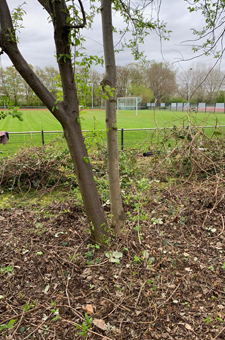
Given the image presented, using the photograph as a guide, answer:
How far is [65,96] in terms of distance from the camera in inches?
95.3

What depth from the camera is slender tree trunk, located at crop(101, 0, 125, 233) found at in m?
2.65

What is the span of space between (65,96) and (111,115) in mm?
625

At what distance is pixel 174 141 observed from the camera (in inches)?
258

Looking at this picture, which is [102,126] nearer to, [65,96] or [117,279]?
[65,96]

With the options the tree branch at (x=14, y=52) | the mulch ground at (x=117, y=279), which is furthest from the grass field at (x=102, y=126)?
the mulch ground at (x=117, y=279)

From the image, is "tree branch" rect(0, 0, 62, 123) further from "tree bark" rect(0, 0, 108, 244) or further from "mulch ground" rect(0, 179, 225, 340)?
"mulch ground" rect(0, 179, 225, 340)

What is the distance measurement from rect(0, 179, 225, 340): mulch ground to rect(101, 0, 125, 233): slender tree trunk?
0.93 feet

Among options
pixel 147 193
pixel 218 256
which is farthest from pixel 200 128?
pixel 218 256

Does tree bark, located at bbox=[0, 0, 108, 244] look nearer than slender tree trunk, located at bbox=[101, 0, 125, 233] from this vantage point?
Yes

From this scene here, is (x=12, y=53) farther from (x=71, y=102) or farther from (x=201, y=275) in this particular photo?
(x=201, y=275)

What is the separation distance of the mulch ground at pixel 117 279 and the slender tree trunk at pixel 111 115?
0.28m

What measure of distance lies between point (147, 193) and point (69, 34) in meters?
2.97

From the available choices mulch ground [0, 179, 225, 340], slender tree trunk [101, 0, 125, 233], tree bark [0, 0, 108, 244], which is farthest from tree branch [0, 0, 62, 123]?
mulch ground [0, 179, 225, 340]

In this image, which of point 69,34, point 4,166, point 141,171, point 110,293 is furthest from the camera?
point 141,171
